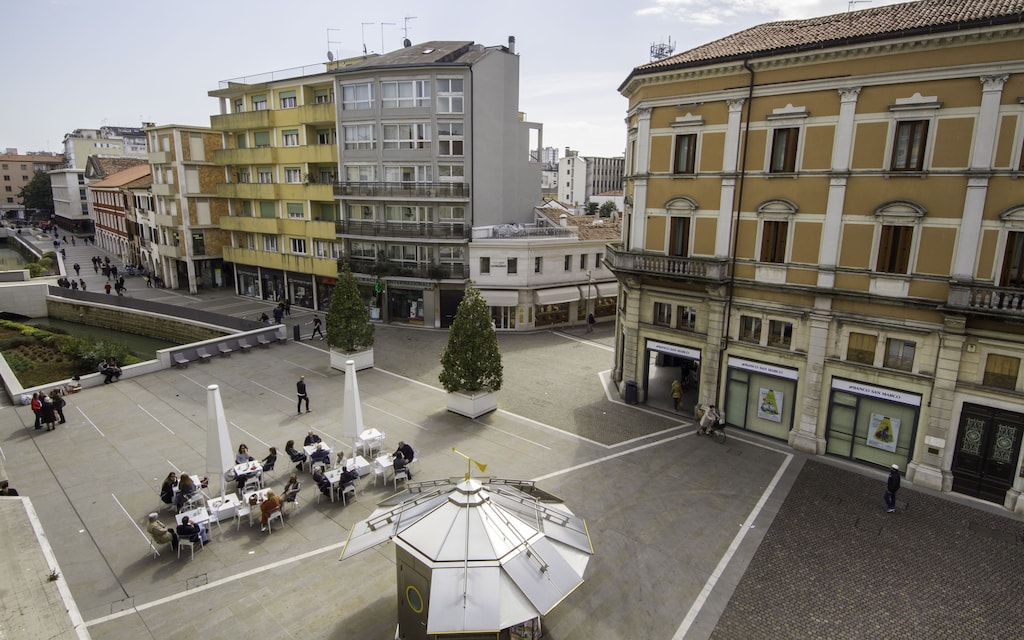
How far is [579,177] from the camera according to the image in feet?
484

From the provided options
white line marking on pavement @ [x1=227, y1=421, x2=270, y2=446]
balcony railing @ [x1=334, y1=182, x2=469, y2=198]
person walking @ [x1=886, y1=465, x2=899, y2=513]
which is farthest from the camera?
balcony railing @ [x1=334, y1=182, x2=469, y2=198]

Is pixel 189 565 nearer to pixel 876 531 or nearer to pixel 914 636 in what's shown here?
pixel 914 636

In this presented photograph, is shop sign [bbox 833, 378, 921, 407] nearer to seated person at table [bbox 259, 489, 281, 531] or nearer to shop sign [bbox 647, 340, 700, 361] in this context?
shop sign [bbox 647, 340, 700, 361]

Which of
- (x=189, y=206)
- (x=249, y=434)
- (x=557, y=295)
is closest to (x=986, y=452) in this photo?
(x=249, y=434)

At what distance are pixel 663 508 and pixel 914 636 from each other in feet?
20.8

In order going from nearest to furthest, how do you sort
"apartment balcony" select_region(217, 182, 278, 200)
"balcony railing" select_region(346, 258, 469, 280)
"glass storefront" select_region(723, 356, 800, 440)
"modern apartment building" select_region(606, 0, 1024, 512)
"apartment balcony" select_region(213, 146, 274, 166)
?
"modern apartment building" select_region(606, 0, 1024, 512) < "glass storefront" select_region(723, 356, 800, 440) < "balcony railing" select_region(346, 258, 469, 280) < "apartment balcony" select_region(213, 146, 274, 166) < "apartment balcony" select_region(217, 182, 278, 200)

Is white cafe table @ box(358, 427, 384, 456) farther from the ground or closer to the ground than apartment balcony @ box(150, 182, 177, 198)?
closer to the ground

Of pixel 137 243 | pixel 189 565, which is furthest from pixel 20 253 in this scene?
pixel 189 565

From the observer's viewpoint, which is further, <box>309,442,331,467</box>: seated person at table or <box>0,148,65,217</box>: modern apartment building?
<box>0,148,65,217</box>: modern apartment building

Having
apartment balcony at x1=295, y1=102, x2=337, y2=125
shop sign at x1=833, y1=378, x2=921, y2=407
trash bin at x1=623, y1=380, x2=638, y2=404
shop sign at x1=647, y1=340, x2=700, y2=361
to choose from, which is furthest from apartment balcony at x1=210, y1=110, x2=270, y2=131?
shop sign at x1=833, y1=378, x2=921, y2=407

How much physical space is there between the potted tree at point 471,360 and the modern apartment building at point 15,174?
514 feet

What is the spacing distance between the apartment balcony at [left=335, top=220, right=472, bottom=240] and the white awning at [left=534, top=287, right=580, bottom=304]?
6436mm

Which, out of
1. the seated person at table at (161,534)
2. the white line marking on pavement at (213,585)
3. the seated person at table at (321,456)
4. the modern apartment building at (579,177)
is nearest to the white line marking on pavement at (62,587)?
the white line marking on pavement at (213,585)

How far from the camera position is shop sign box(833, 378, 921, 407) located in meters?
18.5
